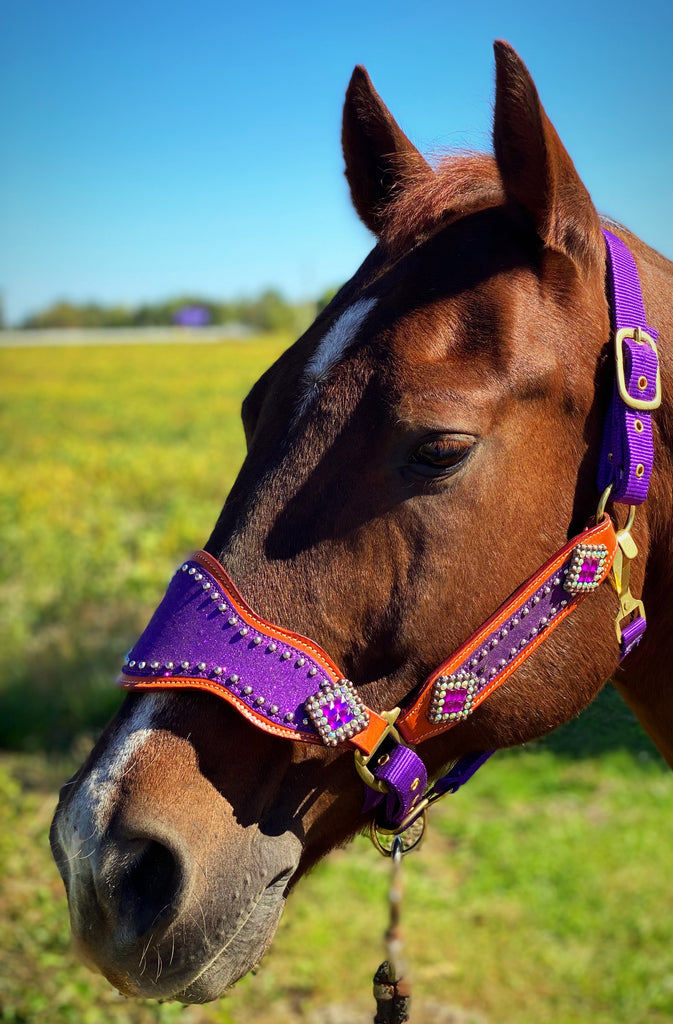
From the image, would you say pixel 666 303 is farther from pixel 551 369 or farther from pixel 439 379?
pixel 439 379

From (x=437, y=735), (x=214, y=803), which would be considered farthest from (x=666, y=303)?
(x=214, y=803)

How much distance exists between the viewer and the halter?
1.63 metres

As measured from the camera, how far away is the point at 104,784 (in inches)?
62.6

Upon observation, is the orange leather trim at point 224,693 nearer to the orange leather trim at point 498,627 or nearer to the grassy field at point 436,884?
the orange leather trim at point 498,627

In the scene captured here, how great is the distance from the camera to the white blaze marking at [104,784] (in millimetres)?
1564

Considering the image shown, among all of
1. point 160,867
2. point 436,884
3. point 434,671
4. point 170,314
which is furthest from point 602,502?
point 170,314

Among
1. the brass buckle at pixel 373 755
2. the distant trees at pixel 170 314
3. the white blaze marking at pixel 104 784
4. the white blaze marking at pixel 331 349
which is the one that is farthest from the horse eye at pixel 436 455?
the distant trees at pixel 170 314

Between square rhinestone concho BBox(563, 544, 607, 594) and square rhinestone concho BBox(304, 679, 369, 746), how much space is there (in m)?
0.54

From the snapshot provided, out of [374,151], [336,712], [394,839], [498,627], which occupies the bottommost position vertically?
[394,839]

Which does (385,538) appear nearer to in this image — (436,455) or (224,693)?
(436,455)

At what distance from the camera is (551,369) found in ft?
5.84

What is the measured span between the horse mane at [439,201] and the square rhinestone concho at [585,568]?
2.76ft

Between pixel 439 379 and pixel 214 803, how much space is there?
3.28 ft

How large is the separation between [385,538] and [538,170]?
2.90ft
